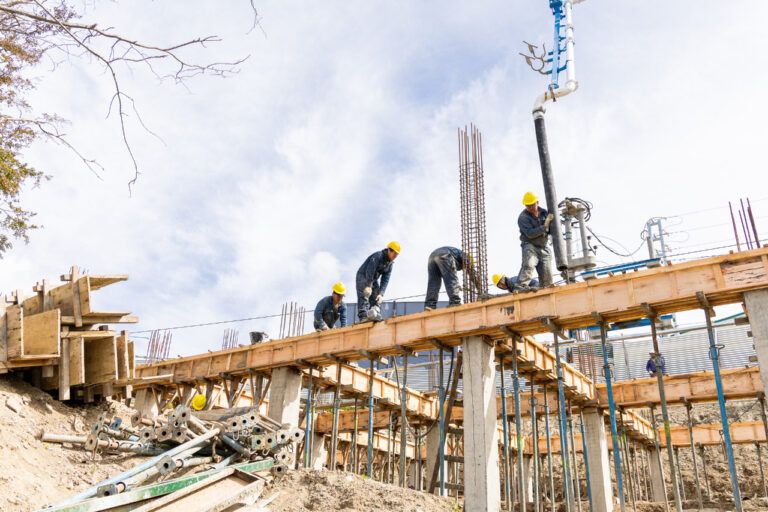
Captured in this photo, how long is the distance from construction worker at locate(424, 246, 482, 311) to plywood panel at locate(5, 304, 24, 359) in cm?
795

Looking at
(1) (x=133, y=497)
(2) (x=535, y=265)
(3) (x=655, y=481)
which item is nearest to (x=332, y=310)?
(2) (x=535, y=265)

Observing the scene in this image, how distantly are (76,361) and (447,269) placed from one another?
26.0 feet

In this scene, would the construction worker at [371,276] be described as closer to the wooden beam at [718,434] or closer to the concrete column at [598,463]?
the concrete column at [598,463]

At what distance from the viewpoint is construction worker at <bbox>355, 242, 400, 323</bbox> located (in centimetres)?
1439

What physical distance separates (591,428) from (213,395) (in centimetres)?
1147

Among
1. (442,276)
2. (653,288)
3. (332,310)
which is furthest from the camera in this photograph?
(332,310)

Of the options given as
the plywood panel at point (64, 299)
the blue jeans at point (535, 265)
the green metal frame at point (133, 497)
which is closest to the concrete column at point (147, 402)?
the plywood panel at point (64, 299)

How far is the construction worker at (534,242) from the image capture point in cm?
1254

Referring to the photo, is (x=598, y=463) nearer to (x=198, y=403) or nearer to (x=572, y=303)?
(x=572, y=303)

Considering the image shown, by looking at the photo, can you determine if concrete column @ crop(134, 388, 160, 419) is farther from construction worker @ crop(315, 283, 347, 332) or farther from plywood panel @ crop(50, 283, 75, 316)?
plywood panel @ crop(50, 283, 75, 316)

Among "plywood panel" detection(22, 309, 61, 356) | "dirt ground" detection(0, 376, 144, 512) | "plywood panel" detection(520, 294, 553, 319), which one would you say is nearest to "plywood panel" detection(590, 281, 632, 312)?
"plywood panel" detection(520, 294, 553, 319)

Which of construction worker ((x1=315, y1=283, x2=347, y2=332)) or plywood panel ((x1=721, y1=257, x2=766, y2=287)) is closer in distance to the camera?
plywood panel ((x1=721, y1=257, x2=766, y2=287))

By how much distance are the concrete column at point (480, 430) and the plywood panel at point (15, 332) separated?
8340mm

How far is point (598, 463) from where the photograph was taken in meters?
17.6
